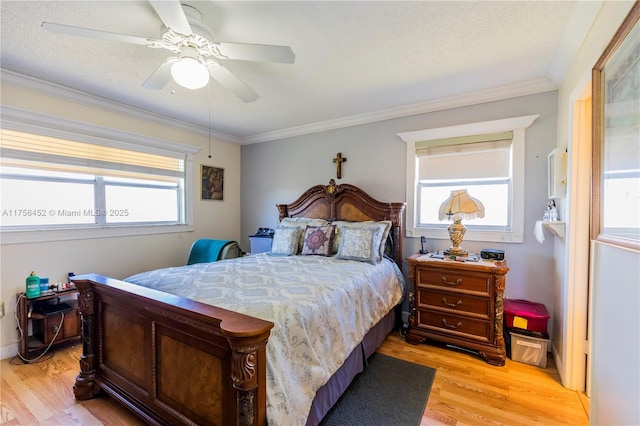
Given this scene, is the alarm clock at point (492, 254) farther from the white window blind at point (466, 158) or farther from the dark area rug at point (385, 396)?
the dark area rug at point (385, 396)

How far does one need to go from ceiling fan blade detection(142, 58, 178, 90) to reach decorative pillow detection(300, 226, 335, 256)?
1.95 m

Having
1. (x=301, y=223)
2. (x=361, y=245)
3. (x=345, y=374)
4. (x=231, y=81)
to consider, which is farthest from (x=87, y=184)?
Result: (x=345, y=374)

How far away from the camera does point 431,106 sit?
3064 mm

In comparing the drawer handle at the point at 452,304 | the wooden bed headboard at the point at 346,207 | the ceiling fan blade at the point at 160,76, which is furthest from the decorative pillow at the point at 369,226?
the ceiling fan blade at the point at 160,76

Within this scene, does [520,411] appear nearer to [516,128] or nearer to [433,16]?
[516,128]

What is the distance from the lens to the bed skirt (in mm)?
1563

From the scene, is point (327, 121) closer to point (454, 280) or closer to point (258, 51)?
point (258, 51)

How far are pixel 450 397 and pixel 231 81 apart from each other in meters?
2.77

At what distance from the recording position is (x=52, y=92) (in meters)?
2.67

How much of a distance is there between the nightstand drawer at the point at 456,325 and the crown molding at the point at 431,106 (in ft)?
7.15

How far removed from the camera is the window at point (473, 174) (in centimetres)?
272

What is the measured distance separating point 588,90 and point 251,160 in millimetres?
4050

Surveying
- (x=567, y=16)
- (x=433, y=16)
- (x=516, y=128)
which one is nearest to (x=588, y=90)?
(x=567, y=16)

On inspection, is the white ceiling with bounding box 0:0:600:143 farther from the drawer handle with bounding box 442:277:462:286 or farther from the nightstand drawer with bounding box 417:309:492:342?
the nightstand drawer with bounding box 417:309:492:342
